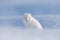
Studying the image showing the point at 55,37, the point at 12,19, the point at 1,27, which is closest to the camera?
the point at 55,37

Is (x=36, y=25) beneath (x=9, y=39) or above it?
above

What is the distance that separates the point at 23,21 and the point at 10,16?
0.18 meters

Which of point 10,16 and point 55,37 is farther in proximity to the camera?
point 10,16

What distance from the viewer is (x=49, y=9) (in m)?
1.77

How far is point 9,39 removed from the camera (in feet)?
4.65

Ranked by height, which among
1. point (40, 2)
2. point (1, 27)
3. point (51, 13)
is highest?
point (40, 2)

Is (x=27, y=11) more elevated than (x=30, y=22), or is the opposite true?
(x=27, y=11)

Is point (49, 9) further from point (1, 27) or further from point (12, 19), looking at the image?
point (1, 27)

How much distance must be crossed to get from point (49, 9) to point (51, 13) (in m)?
0.06

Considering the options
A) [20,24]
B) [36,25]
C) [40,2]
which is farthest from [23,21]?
[40,2]

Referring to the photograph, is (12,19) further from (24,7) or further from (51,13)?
(51,13)

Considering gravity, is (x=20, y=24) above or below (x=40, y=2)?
below

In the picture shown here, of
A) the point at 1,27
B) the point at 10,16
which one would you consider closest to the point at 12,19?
the point at 10,16

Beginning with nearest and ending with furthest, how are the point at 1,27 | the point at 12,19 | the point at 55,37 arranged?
the point at 55,37 → the point at 1,27 → the point at 12,19
